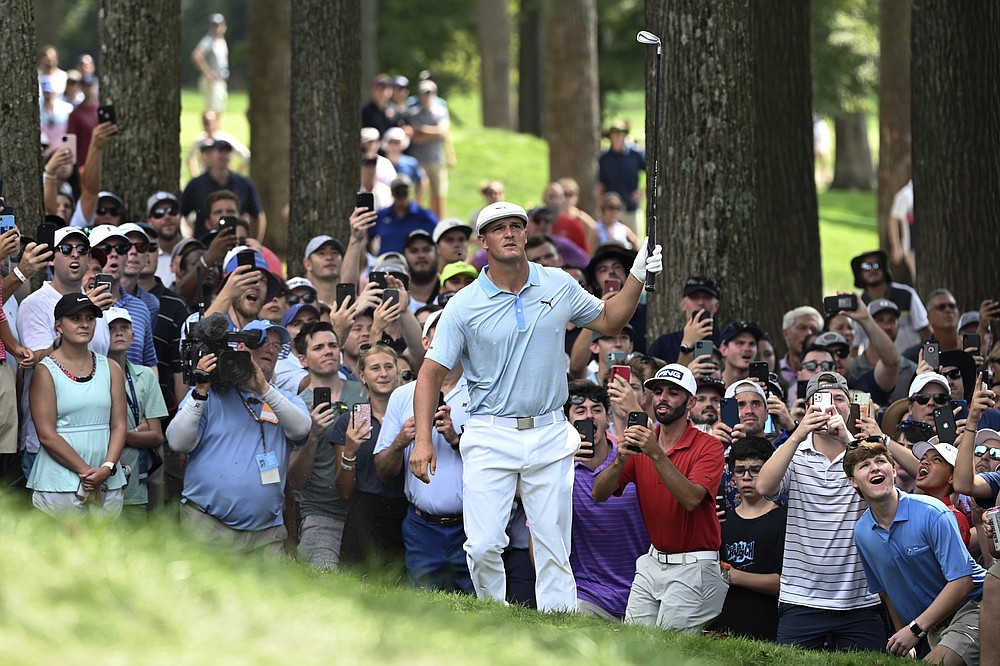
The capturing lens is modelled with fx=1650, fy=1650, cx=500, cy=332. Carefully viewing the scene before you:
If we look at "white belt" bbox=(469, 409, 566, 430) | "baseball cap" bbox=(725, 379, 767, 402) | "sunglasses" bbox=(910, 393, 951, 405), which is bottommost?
"sunglasses" bbox=(910, 393, 951, 405)

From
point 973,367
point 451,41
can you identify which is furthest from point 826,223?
point 973,367

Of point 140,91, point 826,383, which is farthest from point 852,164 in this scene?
point 826,383

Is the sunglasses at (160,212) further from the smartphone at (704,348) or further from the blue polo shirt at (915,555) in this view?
the blue polo shirt at (915,555)

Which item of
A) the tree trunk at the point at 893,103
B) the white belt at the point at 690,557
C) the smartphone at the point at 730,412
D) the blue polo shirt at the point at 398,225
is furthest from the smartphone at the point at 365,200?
the tree trunk at the point at 893,103

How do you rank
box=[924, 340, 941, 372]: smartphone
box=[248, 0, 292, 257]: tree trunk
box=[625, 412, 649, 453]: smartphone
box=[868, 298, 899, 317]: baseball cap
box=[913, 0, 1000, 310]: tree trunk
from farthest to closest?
box=[248, 0, 292, 257]: tree trunk
box=[913, 0, 1000, 310]: tree trunk
box=[868, 298, 899, 317]: baseball cap
box=[924, 340, 941, 372]: smartphone
box=[625, 412, 649, 453]: smartphone

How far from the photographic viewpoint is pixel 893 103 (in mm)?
24125

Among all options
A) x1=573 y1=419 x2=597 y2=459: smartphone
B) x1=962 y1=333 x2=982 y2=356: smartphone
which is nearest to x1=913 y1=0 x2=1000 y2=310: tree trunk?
x1=962 y1=333 x2=982 y2=356: smartphone

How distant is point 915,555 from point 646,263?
233cm

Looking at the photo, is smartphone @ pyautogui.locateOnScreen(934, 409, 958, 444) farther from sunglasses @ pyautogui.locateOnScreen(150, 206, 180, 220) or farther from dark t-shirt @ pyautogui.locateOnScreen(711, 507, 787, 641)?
sunglasses @ pyautogui.locateOnScreen(150, 206, 180, 220)

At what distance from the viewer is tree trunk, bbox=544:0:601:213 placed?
24719 millimetres

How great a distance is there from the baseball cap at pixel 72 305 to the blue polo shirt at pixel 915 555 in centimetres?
483

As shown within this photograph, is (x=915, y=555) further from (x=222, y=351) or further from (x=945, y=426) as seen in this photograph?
(x=222, y=351)

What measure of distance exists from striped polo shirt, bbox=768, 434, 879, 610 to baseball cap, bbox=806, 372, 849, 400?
0.39 m

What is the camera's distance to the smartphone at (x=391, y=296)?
38.2 feet
